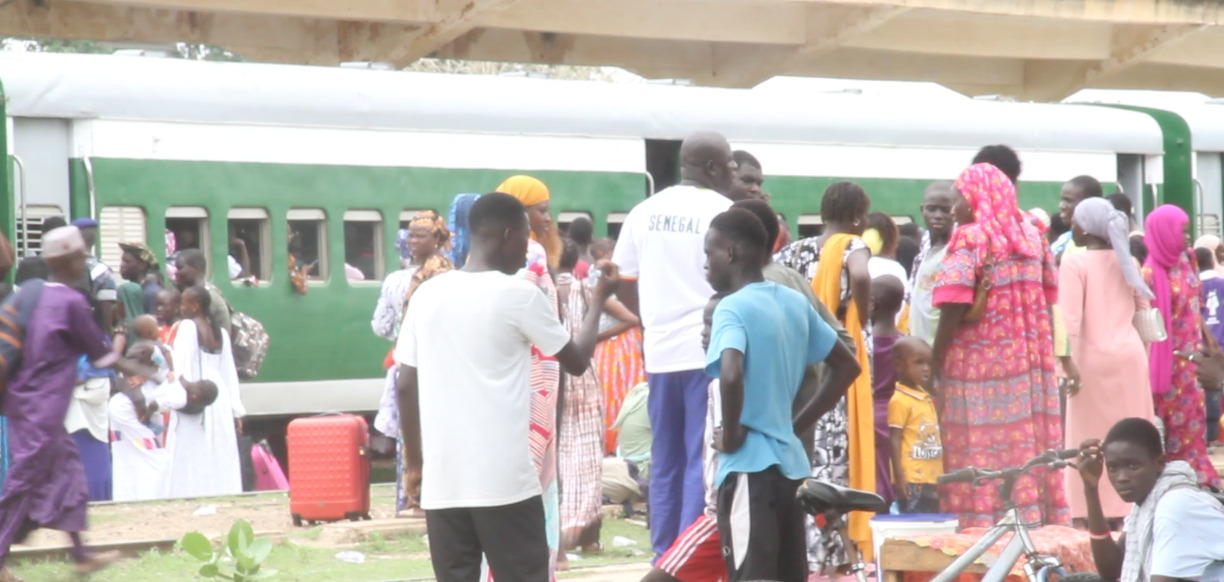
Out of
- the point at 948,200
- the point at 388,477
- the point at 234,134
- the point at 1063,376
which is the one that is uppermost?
the point at 234,134

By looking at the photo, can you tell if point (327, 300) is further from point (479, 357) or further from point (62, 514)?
point (479, 357)

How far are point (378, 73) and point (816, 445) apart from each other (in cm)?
717

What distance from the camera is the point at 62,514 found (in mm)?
7262

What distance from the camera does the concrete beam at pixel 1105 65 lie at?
21109 mm

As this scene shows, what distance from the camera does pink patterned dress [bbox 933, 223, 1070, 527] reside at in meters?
7.26

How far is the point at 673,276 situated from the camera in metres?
6.68

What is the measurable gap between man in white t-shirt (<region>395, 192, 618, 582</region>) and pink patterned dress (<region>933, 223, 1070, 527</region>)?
2487mm

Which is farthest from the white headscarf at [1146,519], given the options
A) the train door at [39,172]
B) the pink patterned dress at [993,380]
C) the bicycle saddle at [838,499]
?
the train door at [39,172]

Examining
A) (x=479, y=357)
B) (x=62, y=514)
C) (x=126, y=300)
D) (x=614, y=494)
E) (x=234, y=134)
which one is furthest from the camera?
(x=234, y=134)

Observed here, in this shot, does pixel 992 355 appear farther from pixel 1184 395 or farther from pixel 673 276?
pixel 1184 395

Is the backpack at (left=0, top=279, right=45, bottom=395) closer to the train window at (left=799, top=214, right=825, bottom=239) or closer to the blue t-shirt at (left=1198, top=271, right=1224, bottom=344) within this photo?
the blue t-shirt at (left=1198, top=271, right=1224, bottom=344)

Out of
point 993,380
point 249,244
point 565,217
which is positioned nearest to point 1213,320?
point 565,217

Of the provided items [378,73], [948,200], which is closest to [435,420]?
[948,200]

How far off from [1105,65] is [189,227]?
13014mm
